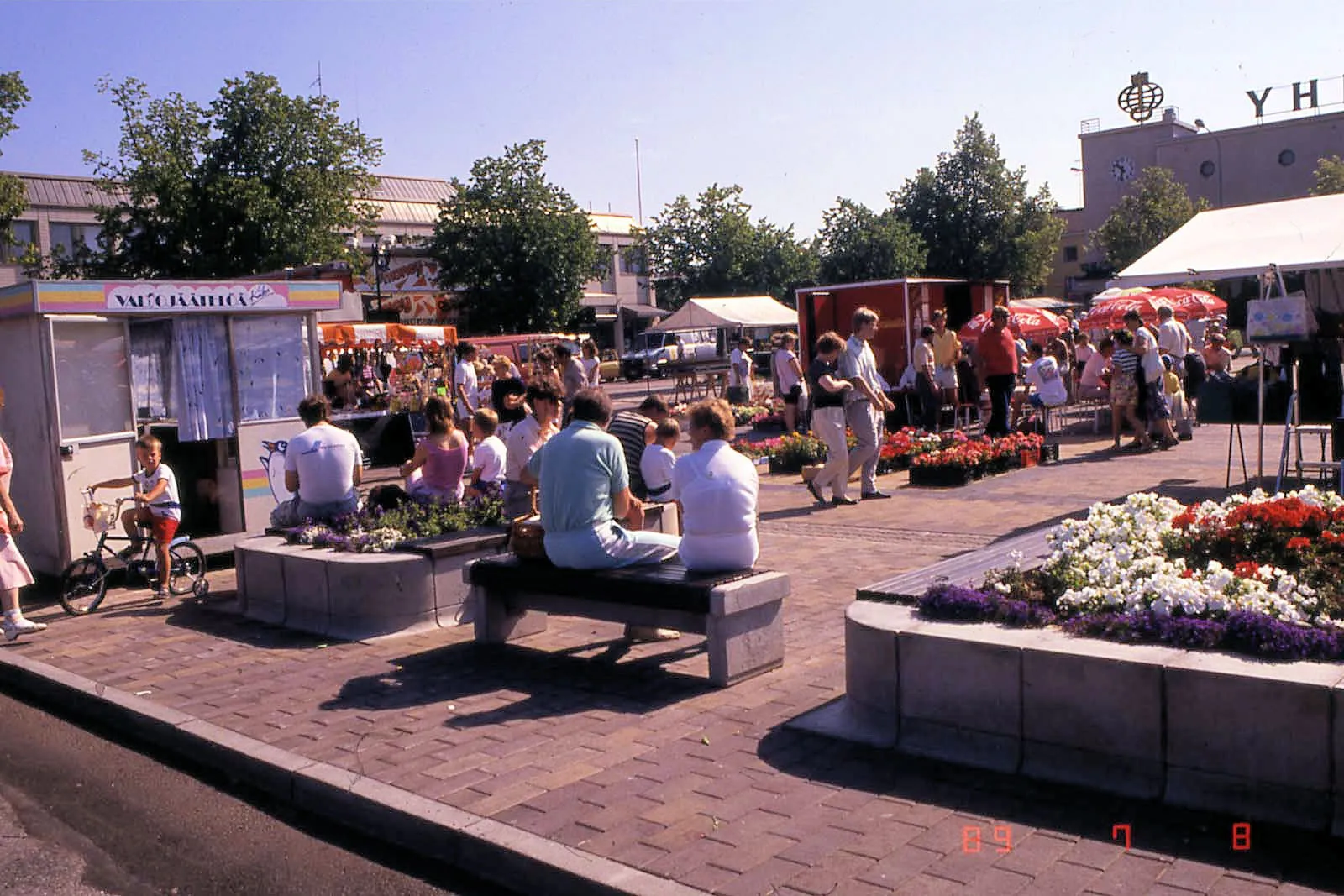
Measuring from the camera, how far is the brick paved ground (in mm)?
4102

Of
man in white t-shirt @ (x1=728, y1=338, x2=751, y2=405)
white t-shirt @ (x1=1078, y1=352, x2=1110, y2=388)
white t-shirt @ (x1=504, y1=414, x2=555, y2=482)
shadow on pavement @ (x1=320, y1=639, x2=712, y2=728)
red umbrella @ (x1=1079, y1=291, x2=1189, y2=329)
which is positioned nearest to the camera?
shadow on pavement @ (x1=320, y1=639, x2=712, y2=728)

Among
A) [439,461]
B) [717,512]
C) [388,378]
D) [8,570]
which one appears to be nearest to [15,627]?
[8,570]

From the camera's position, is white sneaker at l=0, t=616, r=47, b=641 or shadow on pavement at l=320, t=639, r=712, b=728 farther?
white sneaker at l=0, t=616, r=47, b=641

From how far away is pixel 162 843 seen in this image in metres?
5.12

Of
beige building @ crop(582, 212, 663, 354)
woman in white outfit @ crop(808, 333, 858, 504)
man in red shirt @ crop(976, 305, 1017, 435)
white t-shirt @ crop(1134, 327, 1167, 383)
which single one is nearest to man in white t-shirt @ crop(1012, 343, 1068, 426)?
man in red shirt @ crop(976, 305, 1017, 435)

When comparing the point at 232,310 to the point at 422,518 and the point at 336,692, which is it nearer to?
the point at 422,518

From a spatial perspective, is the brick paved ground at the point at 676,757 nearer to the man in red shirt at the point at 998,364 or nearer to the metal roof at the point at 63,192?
the man in red shirt at the point at 998,364

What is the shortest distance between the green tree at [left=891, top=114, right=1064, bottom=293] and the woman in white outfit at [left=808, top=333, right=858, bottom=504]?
3893 cm

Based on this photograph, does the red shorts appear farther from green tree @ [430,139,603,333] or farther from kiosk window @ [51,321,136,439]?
green tree @ [430,139,603,333]

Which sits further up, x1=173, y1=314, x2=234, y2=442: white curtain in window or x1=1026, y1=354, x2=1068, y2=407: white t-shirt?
x1=173, y1=314, x2=234, y2=442: white curtain in window

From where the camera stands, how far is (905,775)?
5.00 metres

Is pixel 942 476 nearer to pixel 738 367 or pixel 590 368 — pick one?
pixel 590 368

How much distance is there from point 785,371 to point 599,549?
474 inches

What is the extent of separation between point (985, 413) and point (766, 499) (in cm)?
946
